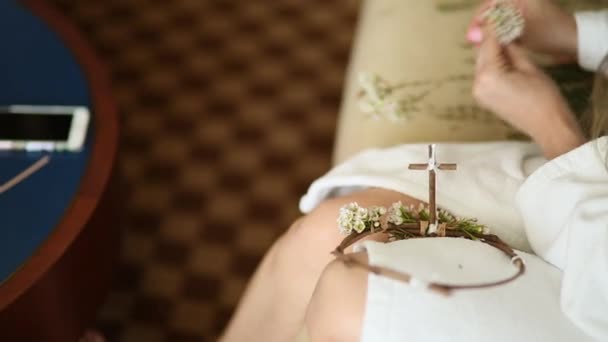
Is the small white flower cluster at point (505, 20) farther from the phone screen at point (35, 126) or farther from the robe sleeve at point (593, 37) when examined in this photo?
the phone screen at point (35, 126)

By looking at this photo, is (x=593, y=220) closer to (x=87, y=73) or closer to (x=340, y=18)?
(x=87, y=73)

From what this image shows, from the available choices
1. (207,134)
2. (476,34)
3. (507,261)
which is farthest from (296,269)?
(207,134)

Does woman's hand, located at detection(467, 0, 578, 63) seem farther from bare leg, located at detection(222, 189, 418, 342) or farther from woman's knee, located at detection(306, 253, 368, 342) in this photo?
woman's knee, located at detection(306, 253, 368, 342)

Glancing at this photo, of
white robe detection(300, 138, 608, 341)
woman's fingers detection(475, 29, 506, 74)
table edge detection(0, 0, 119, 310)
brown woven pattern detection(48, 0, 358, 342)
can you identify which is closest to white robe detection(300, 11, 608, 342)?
white robe detection(300, 138, 608, 341)

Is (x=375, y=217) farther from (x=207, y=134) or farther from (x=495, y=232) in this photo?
(x=207, y=134)

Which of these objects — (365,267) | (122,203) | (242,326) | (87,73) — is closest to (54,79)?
(87,73)

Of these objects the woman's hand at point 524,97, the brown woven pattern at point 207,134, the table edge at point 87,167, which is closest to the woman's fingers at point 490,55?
the woman's hand at point 524,97
